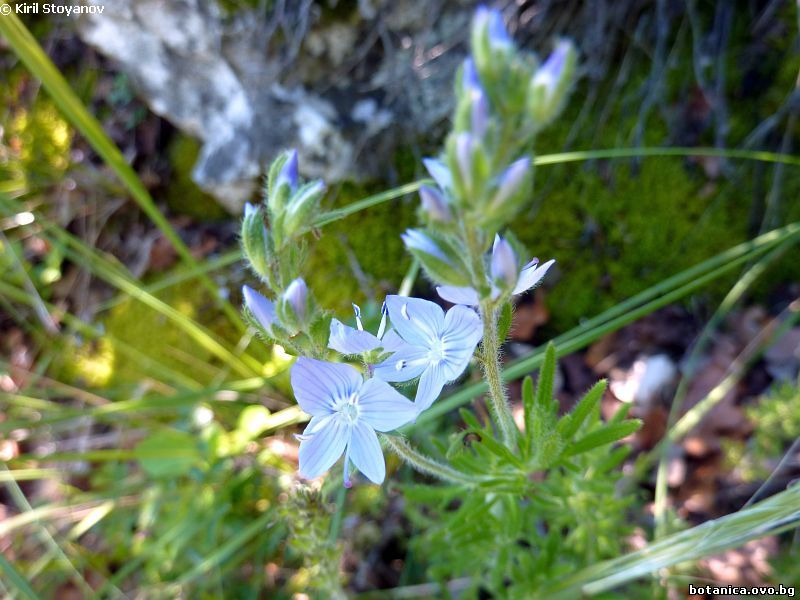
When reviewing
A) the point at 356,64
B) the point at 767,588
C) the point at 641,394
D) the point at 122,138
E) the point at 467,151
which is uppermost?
the point at 122,138

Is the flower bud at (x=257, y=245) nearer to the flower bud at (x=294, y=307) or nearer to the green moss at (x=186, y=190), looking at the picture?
the flower bud at (x=294, y=307)

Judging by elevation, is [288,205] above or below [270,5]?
below

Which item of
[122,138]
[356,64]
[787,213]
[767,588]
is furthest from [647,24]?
[122,138]

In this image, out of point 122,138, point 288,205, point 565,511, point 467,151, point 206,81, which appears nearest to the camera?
point 467,151

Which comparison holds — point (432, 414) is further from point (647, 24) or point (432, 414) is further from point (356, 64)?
point (647, 24)

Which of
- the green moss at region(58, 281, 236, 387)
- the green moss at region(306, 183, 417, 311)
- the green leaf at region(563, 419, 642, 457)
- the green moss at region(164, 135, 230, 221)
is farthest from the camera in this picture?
the green moss at region(164, 135, 230, 221)

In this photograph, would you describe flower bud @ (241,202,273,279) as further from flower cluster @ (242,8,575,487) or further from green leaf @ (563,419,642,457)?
green leaf @ (563,419,642,457)

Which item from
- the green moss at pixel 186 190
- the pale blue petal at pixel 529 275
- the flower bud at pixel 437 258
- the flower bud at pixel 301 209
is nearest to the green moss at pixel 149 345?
the green moss at pixel 186 190

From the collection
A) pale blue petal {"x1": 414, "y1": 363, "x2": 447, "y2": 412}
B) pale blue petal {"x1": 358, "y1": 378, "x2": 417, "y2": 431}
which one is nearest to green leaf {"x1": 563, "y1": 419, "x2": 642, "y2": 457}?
pale blue petal {"x1": 414, "y1": 363, "x2": 447, "y2": 412}
